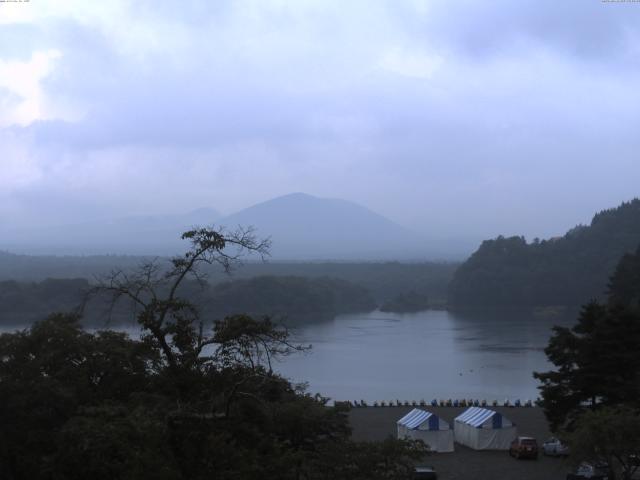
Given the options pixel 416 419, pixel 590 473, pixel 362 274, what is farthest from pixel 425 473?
pixel 362 274

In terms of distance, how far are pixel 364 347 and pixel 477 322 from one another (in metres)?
10.2

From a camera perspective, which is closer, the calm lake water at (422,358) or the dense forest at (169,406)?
the dense forest at (169,406)

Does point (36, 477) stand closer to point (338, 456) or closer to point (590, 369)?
point (338, 456)

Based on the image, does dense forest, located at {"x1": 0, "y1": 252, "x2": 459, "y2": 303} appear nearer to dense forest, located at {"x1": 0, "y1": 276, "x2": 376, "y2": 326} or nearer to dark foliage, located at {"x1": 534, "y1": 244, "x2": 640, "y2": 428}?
dense forest, located at {"x1": 0, "y1": 276, "x2": 376, "y2": 326}

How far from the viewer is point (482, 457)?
8.88 metres

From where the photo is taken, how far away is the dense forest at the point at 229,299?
30.8 metres

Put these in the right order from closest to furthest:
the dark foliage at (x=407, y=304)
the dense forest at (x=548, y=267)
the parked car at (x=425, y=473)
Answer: the parked car at (x=425, y=473), the dense forest at (x=548, y=267), the dark foliage at (x=407, y=304)

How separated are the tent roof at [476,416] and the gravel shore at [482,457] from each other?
0.32m

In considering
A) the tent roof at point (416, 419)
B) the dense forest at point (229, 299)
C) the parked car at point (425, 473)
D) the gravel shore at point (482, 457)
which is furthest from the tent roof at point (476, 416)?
the dense forest at point (229, 299)

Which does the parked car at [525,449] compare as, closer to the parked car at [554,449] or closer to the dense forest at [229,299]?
the parked car at [554,449]

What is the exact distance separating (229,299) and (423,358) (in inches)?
569

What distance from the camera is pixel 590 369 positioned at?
8562 mm

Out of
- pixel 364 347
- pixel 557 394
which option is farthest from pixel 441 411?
pixel 364 347

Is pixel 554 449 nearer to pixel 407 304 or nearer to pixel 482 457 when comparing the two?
pixel 482 457
